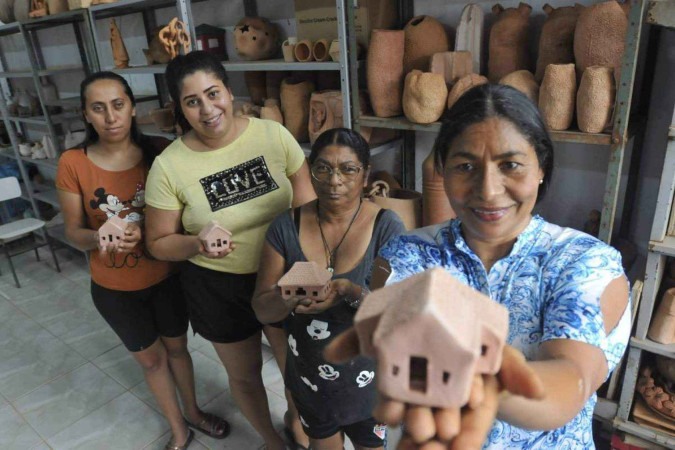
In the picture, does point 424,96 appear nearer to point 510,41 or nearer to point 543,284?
point 510,41

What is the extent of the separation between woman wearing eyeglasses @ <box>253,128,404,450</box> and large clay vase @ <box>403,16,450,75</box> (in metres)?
0.77

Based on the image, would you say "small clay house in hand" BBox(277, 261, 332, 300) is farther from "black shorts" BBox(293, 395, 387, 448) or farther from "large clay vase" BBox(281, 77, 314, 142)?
"large clay vase" BBox(281, 77, 314, 142)

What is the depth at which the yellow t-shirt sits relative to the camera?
1.49 m

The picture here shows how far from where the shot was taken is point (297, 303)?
121cm

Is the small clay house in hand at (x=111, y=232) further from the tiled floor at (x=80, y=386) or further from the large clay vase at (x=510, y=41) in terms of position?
the large clay vase at (x=510, y=41)

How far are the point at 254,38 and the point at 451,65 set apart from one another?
3.73ft

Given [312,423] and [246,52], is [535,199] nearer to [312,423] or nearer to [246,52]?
[312,423]

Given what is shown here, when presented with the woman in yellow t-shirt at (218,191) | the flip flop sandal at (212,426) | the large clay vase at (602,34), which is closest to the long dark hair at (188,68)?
the woman in yellow t-shirt at (218,191)

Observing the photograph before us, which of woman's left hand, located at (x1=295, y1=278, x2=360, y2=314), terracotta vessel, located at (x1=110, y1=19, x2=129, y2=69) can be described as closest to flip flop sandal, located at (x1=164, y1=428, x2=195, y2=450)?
woman's left hand, located at (x1=295, y1=278, x2=360, y2=314)

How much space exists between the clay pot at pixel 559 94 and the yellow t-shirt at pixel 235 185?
84cm

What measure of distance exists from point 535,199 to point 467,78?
1.04 metres

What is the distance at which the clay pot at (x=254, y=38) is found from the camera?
2.44 metres

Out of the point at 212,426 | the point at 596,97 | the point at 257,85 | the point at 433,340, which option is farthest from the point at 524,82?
the point at 212,426

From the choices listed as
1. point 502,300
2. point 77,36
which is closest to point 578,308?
point 502,300
